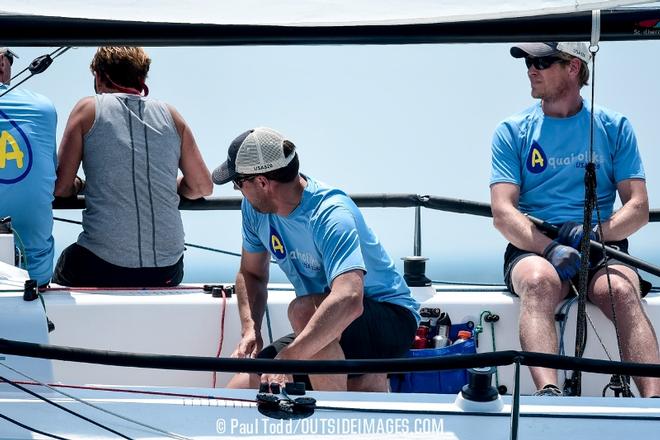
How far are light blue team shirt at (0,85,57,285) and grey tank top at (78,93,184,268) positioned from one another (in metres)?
0.17

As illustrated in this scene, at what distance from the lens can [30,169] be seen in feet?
13.8

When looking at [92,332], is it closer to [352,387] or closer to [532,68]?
[352,387]

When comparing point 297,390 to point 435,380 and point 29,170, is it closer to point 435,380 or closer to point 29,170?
point 435,380

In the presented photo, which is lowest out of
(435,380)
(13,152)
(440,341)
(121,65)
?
(435,380)

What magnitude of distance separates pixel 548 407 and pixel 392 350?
2.35 ft

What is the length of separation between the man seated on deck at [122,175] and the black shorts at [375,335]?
3.36ft

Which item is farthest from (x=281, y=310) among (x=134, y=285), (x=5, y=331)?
(x=5, y=331)

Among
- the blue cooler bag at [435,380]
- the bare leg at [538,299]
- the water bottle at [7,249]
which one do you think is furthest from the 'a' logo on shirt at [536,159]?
the water bottle at [7,249]

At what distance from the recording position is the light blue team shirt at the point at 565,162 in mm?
4352

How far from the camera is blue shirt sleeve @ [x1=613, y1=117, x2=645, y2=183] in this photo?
4.34 meters

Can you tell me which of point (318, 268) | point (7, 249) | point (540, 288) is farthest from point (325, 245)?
point (7, 249)

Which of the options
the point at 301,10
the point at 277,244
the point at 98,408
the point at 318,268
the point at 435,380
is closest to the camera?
the point at 98,408

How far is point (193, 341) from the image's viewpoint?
4156 millimetres

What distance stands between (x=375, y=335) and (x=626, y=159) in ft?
4.59
